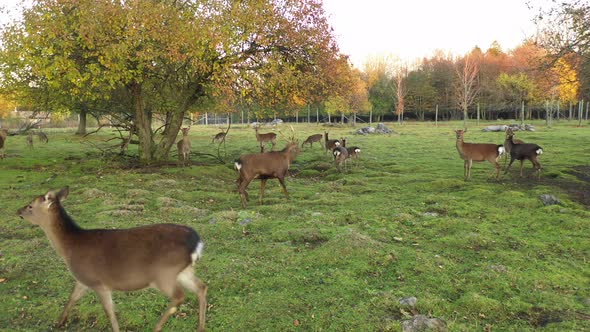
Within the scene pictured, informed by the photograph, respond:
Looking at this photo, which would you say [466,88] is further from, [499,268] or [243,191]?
[499,268]

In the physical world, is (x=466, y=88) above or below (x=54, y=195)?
above

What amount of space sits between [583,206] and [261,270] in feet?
27.9

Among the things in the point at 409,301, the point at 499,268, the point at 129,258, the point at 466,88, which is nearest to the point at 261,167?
the point at 499,268

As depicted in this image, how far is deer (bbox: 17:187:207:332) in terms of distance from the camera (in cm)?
409

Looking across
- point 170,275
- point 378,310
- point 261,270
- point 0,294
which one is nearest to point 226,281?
point 261,270

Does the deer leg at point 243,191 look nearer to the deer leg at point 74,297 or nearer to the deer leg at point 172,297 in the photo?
the deer leg at point 74,297

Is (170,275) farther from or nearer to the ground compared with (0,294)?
farther from the ground

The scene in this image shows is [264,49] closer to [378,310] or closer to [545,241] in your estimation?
[545,241]

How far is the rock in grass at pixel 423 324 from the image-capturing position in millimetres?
4332

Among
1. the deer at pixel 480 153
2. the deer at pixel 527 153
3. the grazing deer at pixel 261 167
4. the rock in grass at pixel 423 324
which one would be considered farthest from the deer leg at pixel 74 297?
the deer at pixel 527 153

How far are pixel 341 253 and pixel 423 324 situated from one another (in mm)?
2180

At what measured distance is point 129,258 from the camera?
4117 millimetres

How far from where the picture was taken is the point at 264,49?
14.3m

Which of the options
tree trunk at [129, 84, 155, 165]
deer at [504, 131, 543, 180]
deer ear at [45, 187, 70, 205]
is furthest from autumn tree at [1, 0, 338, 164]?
deer ear at [45, 187, 70, 205]
